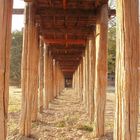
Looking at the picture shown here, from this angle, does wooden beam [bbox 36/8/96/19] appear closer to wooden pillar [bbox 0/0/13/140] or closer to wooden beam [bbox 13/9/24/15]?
wooden beam [bbox 13/9/24/15]

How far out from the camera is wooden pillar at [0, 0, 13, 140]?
5883 millimetres

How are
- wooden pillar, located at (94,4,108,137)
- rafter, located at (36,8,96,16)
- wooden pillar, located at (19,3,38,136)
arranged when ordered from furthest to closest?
rafter, located at (36,8,96,16) < wooden pillar, located at (94,4,108,137) < wooden pillar, located at (19,3,38,136)

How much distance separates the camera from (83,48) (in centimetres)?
2012

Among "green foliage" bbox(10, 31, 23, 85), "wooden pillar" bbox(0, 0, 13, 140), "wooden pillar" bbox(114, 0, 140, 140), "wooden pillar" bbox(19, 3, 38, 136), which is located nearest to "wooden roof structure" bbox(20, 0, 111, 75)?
"wooden pillar" bbox(19, 3, 38, 136)

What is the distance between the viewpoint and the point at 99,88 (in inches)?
407

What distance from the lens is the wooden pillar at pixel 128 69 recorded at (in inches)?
235

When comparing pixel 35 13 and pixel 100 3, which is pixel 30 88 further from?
pixel 100 3

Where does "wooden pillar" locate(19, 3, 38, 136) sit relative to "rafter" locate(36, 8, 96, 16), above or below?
below

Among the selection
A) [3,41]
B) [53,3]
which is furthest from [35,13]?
[3,41]

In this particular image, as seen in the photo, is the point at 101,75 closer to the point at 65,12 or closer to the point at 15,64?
the point at 65,12

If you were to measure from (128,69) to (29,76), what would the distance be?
4851mm

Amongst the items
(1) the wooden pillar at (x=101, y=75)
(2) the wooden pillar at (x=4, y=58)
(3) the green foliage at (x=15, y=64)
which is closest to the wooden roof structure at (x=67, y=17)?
(1) the wooden pillar at (x=101, y=75)

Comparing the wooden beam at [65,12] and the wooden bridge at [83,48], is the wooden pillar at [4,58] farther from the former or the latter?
the wooden beam at [65,12]

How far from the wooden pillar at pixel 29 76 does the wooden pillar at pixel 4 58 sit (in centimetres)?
417
